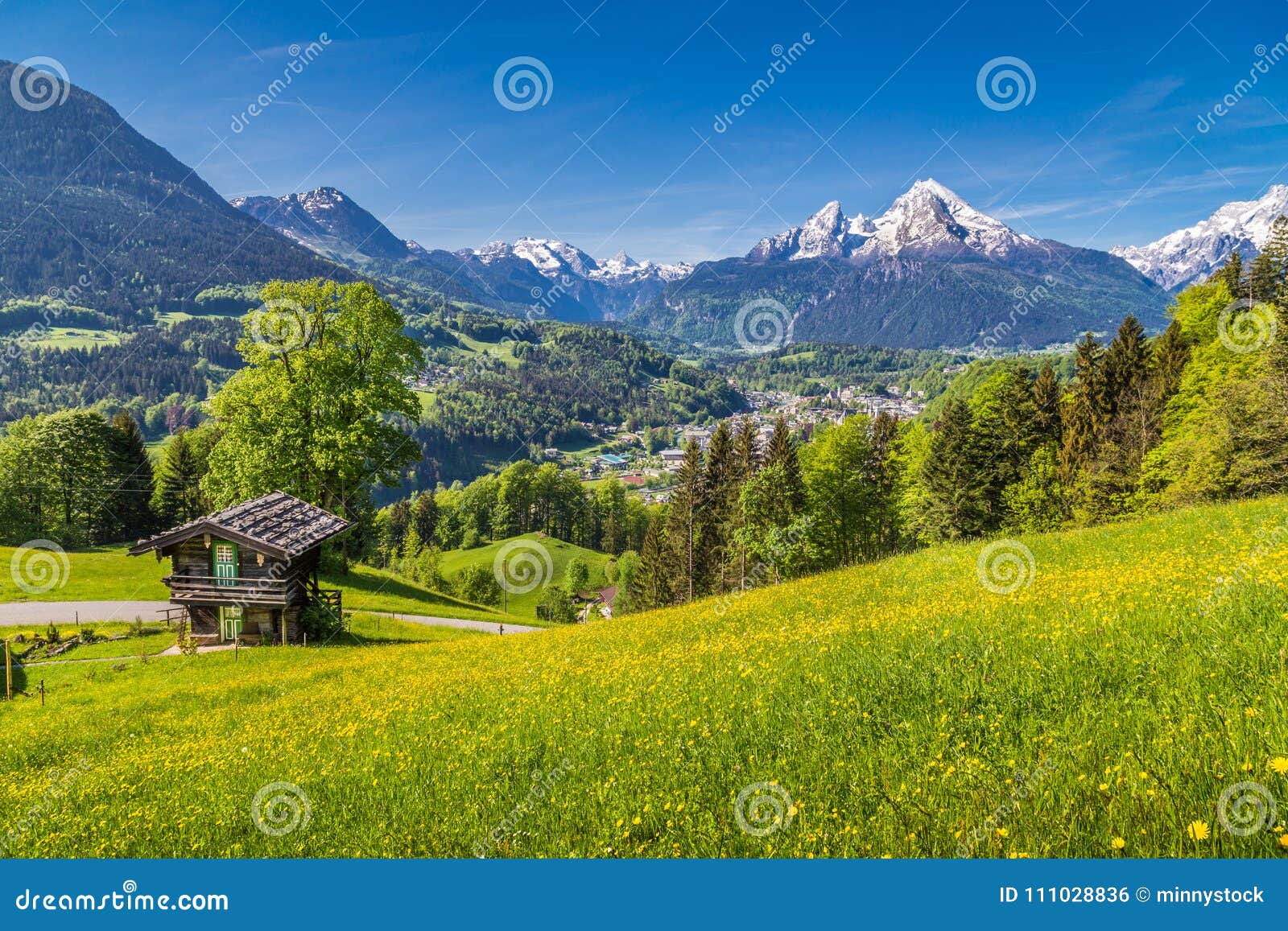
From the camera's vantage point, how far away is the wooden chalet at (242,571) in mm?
25828

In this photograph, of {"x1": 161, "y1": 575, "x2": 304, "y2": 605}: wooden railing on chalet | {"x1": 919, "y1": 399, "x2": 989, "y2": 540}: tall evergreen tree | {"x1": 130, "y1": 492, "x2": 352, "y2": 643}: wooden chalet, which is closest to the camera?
{"x1": 130, "y1": 492, "x2": 352, "y2": 643}: wooden chalet

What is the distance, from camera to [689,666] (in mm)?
10070

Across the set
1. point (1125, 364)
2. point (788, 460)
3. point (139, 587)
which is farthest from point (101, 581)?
point (1125, 364)

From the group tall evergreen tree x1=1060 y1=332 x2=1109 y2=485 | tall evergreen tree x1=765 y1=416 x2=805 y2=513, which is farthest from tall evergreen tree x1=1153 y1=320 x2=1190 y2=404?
tall evergreen tree x1=765 y1=416 x2=805 y2=513

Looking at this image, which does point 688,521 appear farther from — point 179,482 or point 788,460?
point 179,482

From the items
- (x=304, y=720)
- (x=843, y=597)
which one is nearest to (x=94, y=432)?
(x=304, y=720)

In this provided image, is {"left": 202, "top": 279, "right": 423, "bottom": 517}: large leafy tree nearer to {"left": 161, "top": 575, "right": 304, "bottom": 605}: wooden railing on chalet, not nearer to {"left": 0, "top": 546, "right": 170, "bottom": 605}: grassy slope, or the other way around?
{"left": 161, "top": 575, "right": 304, "bottom": 605}: wooden railing on chalet

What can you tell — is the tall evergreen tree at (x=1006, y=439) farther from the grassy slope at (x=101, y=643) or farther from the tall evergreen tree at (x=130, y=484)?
the tall evergreen tree at (x=130, y=484)

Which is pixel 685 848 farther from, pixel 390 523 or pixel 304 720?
pixel 390 523

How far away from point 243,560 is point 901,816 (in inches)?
1174

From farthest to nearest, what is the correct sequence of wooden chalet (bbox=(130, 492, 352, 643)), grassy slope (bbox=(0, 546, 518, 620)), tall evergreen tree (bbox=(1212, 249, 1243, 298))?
tall evergreen tree (bbox=(1212, 249, 1243, 298)) → grassy slope (bbox=(0, 546, 518, 620)) → wooden chalet (bbox=(130, 492, 352, 643))

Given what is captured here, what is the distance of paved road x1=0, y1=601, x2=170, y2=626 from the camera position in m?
28.6

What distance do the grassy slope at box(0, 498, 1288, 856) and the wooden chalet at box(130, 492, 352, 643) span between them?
1361 centimetres

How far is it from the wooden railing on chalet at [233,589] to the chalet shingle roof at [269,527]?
1.76 metres
